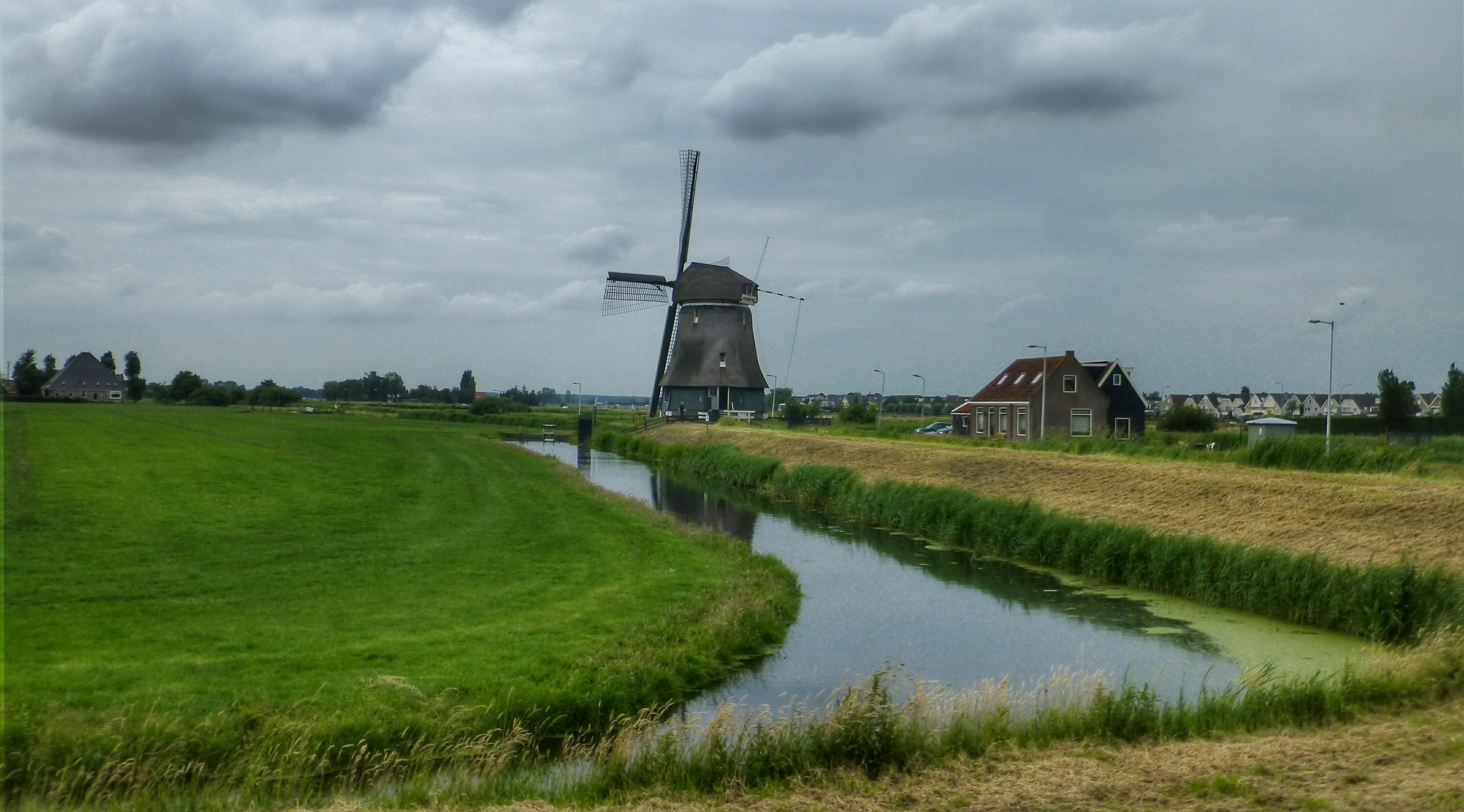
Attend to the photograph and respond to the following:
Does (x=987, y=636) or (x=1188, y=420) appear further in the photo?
(x=1188, y=420)

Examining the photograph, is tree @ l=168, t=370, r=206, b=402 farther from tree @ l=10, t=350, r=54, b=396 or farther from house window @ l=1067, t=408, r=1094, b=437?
house window @ l=1067, t=408, r=1094, b=437

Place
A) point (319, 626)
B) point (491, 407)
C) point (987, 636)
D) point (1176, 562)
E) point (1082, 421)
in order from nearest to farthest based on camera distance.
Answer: point (319, 626), point (987, 636), point (1176, 562), point (1082, 421), point (491, 407)

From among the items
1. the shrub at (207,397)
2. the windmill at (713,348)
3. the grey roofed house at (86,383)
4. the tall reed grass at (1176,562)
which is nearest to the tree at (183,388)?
the shrub at (207,397)

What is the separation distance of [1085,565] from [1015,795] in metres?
11.4

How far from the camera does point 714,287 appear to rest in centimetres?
5350

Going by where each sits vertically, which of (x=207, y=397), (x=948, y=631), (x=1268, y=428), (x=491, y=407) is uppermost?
(x=1268, y=428)

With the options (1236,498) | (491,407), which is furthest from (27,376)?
(491,407)

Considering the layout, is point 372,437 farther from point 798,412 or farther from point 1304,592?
point 1304,592

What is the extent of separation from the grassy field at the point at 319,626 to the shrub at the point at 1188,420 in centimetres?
2741

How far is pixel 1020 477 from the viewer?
885 inches

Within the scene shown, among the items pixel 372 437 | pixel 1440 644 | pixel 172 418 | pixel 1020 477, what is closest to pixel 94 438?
pixel 372 437

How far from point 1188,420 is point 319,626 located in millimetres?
37669

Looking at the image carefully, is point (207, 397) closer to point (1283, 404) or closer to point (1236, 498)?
point (1236, 498)

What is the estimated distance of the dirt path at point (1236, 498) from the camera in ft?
42.5
